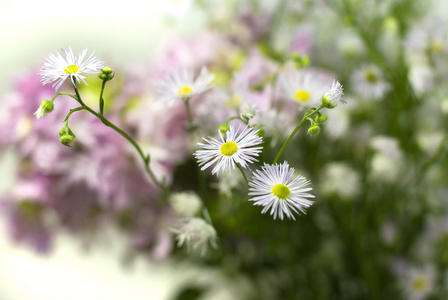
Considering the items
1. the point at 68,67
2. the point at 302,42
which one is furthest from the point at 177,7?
the point at 68,67

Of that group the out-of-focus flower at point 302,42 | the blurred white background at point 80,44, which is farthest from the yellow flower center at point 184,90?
the blurred white background at point 80,44

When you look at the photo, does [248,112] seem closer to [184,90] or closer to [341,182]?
[184,90]

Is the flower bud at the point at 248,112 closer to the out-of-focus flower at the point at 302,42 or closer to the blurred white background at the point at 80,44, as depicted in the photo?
the out-of-focus flower at the point at 302,42

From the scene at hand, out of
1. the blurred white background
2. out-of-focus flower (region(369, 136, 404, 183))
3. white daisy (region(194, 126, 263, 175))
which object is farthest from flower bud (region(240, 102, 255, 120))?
the blurred white background

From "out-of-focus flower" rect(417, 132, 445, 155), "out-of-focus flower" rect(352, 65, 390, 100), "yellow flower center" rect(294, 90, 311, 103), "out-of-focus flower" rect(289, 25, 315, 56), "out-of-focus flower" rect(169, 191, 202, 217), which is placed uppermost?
"out-of-focus flower" rect(289, 25, 315, 56)

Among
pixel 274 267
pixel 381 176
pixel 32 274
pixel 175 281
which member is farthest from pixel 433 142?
pixel 32 274

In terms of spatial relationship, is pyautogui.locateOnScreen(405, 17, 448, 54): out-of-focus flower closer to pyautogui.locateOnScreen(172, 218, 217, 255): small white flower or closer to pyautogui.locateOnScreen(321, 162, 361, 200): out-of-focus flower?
pyautogui.locateOnScreen(321, 162, 361, 200): out-of-focus flower

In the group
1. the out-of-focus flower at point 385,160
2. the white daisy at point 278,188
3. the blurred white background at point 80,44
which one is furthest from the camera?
the blurred white background at point 80,44
